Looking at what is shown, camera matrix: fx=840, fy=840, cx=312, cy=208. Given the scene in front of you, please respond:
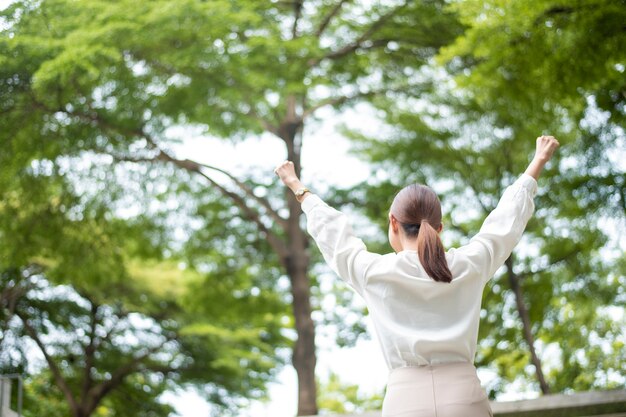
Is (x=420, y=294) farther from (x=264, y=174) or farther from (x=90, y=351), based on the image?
(x=90, y=351)

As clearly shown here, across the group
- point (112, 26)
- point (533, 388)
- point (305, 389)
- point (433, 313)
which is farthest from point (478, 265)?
point (533, 388)

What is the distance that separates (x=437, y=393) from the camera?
1.92m

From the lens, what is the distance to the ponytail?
1967 mm

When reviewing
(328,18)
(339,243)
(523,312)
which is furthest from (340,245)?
(328,18)

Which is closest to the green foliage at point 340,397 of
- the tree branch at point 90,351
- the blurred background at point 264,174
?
the blurred background at point 264,174

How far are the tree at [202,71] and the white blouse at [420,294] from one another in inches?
237

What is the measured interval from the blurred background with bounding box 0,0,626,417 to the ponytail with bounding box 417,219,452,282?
4709 mm

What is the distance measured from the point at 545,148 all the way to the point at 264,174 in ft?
35.0

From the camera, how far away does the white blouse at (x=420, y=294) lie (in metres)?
1.97

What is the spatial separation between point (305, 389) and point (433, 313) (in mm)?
9028

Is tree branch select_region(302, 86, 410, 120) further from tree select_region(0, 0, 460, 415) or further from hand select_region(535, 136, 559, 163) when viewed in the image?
hand select_region(535, 136, 559, 163)

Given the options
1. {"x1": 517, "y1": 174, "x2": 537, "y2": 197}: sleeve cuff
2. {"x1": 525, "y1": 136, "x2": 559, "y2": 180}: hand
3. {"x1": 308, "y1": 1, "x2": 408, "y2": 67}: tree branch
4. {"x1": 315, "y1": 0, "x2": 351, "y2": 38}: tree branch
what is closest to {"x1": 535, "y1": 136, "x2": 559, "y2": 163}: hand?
{"x1": 525, "y1": 136, "x2": 559, "y2": 180}: hand

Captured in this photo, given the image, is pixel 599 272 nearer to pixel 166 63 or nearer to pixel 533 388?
pixel 533 388

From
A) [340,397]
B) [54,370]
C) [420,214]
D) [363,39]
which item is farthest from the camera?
[340,397]
